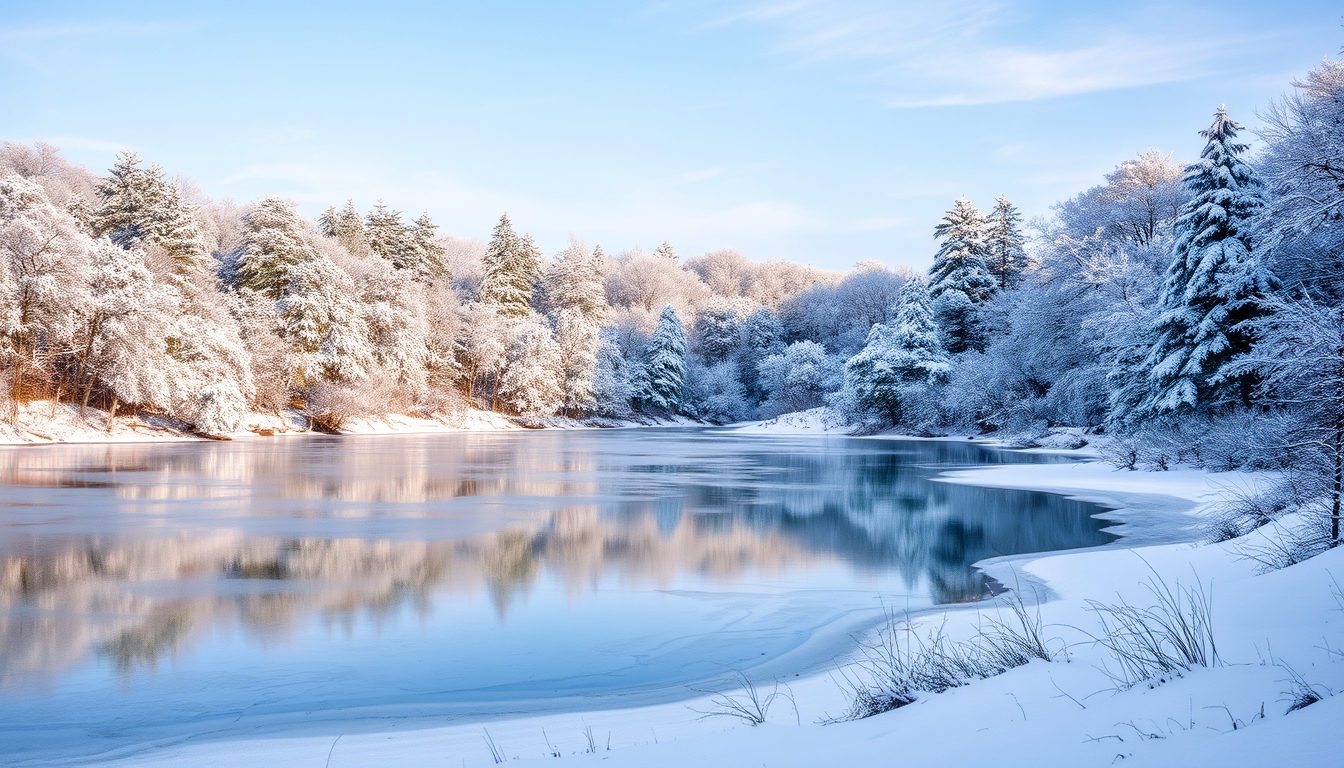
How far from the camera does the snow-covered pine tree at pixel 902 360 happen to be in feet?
141

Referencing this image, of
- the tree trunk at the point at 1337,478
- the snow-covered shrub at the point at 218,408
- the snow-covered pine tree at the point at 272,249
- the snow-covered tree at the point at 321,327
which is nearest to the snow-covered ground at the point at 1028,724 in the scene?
the tree trunk at the point at 1337,478

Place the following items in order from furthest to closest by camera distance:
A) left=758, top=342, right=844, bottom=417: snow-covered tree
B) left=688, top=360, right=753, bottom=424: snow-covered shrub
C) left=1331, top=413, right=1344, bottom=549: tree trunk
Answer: left=688, top=360, right=753, bottom=424: snow-covered shrub < left=758, top=342, right=844, bottom=417: snow-covered tree < left=1331, top=413, right=1344, bottom=549: tree trunk

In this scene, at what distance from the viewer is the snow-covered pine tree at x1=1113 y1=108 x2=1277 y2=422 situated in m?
19.5

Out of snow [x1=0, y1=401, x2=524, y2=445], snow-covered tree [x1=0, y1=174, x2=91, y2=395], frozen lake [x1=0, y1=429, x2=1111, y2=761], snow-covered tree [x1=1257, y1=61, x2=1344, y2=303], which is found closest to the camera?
frozen lake [x1=0, y1=429, x2=1111, y2=761]

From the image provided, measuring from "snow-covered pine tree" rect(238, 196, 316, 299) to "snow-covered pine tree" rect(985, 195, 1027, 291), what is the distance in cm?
3907

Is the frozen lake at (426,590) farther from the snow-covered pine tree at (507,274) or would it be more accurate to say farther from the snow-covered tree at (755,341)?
the snow-covered tree at (755,341)

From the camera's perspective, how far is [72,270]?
29.4m

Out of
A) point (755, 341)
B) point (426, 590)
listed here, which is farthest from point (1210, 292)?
point (755, 341)

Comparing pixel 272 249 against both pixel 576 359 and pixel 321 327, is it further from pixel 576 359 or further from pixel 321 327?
pixel 576 359

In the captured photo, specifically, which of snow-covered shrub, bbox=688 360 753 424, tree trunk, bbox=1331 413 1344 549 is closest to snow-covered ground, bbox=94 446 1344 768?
tree trunk, bbox=1331 413 1344 549

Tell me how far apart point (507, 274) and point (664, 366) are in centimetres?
1415

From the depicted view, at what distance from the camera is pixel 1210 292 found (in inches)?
783

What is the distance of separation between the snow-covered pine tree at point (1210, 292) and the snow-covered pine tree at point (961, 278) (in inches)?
968

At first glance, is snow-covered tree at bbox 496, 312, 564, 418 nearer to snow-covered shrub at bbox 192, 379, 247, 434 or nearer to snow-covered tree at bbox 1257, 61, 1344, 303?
snow-covered shrub at bbox 192, 379, 247, 434
